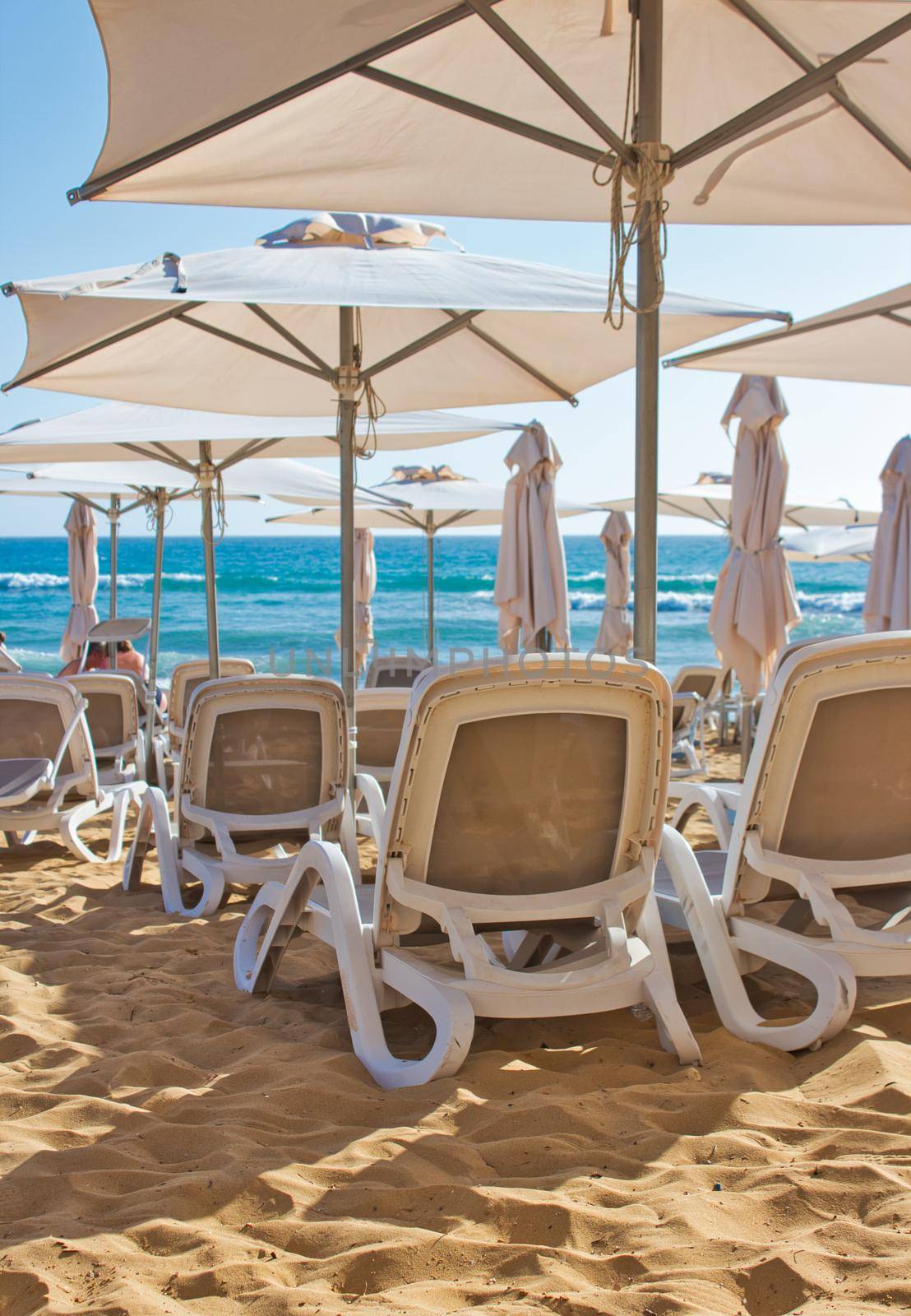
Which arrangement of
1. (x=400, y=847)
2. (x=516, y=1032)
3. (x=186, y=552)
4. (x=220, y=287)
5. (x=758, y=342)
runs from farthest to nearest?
(x=186, y=552)
(x=758, y=342)
(x=220, y=287)
(x=516, y=1032)
(x=400, y=847)

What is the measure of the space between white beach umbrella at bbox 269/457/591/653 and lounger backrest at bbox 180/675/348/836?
13.3 ft

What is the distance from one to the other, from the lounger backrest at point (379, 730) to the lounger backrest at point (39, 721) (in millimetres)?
1307

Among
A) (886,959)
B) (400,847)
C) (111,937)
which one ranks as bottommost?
(111,937)

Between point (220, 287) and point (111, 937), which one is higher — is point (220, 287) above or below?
above

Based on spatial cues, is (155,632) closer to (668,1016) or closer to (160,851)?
(160,851)

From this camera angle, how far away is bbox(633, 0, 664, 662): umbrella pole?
269 cm

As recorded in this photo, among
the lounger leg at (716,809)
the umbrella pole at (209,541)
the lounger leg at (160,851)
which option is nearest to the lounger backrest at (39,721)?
the lounger leg at (160,851)

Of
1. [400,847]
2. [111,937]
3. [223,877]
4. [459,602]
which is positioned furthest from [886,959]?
[459,602]

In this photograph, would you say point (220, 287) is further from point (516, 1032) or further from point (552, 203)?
point (516, 1032)

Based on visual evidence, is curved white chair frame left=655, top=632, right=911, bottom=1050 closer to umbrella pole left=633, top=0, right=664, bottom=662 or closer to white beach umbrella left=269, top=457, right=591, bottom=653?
umbrella pole left=633, top=0, right=664, bottom=662

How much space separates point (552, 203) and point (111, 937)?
308cm

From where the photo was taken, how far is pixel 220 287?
139 inches

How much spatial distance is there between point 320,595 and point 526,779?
38.9 meters

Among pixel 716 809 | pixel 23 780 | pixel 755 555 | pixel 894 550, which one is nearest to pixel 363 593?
pixel 755 555
